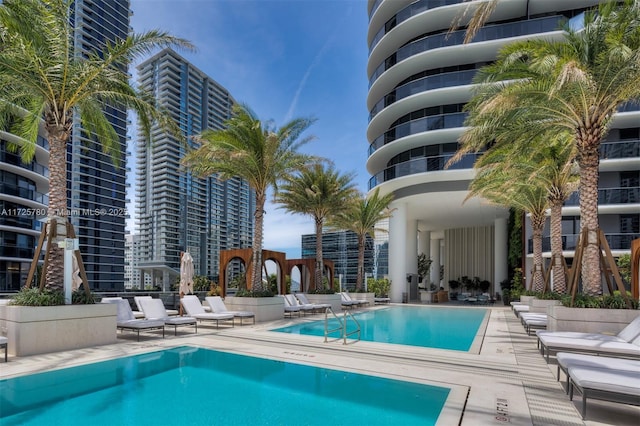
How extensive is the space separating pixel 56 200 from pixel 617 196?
2885 centimetres

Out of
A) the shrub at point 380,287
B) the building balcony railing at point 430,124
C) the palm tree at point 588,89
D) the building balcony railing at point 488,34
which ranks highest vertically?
the building balcony railing at point 488,34

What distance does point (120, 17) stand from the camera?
246 feet

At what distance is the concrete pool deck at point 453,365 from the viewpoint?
4758 millimetres

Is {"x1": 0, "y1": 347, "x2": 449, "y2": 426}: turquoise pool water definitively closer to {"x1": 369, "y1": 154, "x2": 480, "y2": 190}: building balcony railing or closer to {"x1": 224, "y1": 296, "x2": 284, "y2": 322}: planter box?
{"x1": 224, "y1": 296, "x2": 284, "y2": 322}: planter box

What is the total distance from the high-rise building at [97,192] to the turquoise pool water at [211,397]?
210ft

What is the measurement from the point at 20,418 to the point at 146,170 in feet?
239

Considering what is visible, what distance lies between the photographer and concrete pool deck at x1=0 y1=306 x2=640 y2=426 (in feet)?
15.6

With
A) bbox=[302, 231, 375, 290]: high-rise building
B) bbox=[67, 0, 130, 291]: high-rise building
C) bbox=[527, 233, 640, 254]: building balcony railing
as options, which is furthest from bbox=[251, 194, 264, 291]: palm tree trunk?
bbox=[67, 0, 130, 291]: high-rise building

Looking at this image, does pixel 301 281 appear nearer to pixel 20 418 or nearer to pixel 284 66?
pixel 284 66

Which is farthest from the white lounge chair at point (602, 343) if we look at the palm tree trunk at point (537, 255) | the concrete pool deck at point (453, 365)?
the palm tree trunk at point (537, 255)

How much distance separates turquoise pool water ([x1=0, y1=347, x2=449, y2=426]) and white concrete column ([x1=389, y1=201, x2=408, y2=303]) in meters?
22.3

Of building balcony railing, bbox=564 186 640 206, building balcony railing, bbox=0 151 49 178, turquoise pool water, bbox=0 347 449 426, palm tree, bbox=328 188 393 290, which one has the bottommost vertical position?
turquoise pool water, bbox=0 347 449 426

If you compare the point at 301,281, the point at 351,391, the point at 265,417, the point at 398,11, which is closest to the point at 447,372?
the point at 351,391

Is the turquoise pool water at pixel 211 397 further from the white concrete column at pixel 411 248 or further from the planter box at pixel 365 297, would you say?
the white concrete column at pixel 411 248
